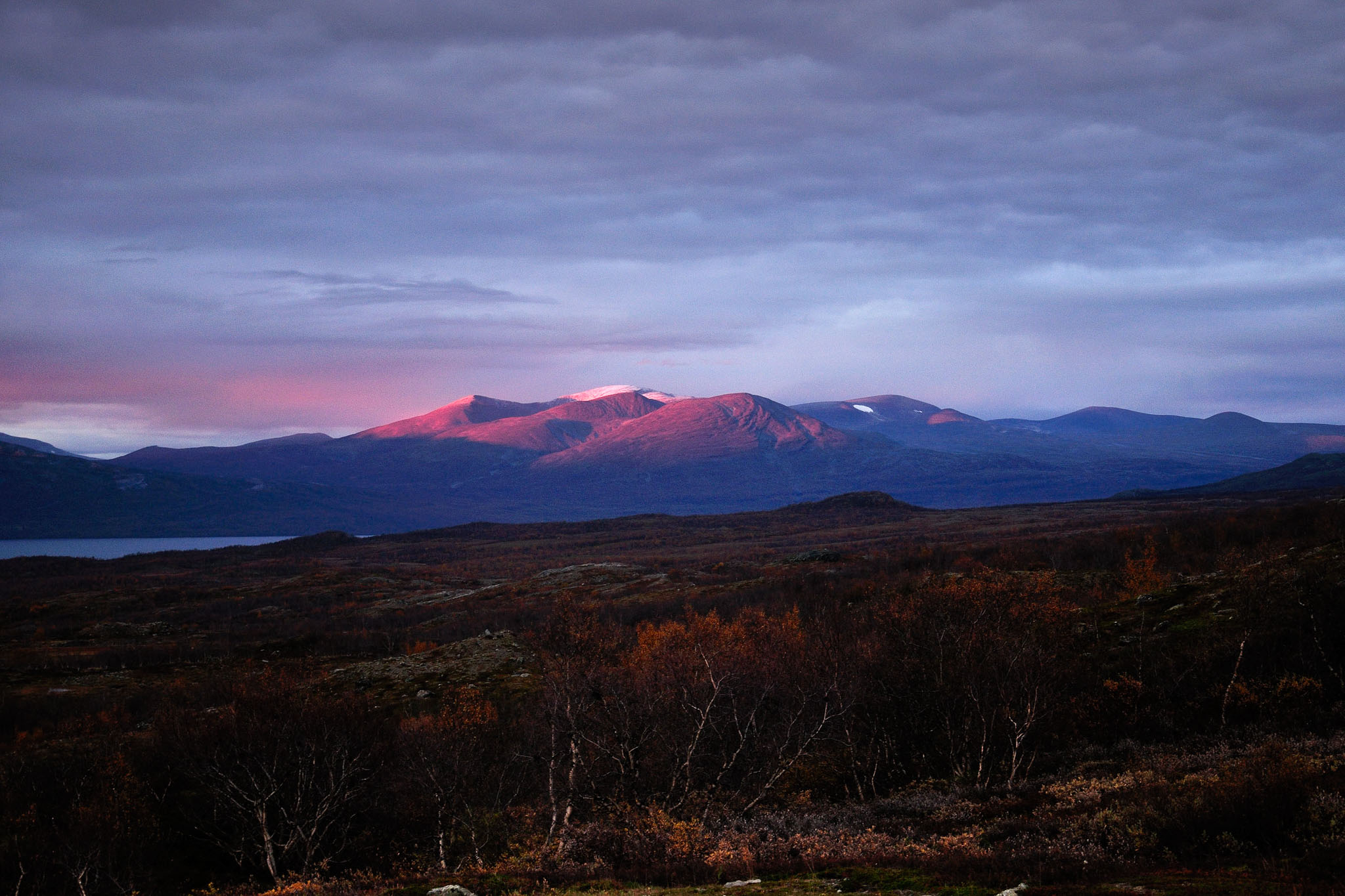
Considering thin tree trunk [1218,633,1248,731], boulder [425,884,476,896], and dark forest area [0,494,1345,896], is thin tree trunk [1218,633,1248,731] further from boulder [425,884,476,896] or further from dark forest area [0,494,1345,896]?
boulder [425,884,476,896]

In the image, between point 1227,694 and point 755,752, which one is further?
point 755,752

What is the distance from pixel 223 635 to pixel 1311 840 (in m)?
105

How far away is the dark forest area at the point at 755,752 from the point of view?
55.1ft

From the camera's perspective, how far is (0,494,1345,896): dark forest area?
661 inches

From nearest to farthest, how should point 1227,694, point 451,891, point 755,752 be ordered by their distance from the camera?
point 451,891
point 1227,694
point 755,752

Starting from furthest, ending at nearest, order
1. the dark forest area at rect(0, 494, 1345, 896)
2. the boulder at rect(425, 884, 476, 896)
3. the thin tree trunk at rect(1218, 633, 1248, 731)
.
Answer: the thin tree trunk at rect(1218, 633, 1248, 731) → the dark forest area at rect(0, 494, 1345, 896) → the boulder at rect(425, 884, 476, 896)

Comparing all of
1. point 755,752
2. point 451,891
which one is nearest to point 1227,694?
point 755,752

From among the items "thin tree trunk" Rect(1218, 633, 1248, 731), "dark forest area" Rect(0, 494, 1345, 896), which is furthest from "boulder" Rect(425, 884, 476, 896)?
"thin tree trunk" Rect(1218, 633, 1248, 731)

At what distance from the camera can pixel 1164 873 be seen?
1295cm

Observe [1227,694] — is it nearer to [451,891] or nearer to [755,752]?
[755,752]

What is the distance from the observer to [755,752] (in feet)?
116

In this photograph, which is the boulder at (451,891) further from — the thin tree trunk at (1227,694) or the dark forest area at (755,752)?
the thin tree trunk at (1227,694)

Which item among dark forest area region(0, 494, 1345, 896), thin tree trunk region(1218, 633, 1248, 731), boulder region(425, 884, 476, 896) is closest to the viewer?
boulder region(425, 884, 476, 896)

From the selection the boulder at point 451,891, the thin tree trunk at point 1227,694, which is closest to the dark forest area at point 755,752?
the thin tree trunk at point 1227,694
